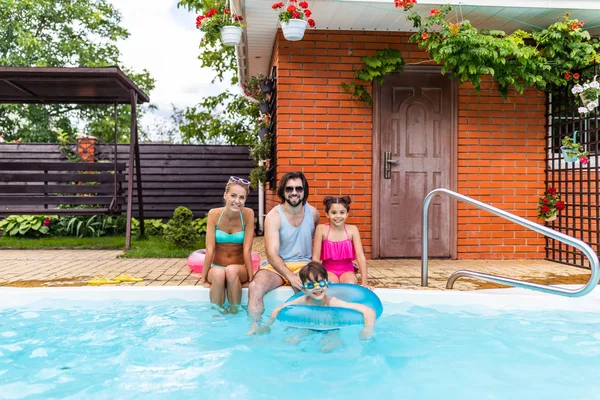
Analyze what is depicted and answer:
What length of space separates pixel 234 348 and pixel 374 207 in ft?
10.9

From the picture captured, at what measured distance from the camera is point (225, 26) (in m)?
5.94

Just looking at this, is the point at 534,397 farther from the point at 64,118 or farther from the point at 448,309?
the point at 64,118

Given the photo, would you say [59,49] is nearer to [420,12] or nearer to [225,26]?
[225,26]

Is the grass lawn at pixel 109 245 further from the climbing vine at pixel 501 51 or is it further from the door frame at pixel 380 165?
the climbing vine at pixel 501 51

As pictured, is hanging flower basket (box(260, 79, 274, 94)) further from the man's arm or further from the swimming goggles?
the swimming goggles

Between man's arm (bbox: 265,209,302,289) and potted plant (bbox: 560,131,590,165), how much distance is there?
3648 millimetres

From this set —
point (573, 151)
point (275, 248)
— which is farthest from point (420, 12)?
point (275, 248)

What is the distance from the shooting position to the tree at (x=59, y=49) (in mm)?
17750

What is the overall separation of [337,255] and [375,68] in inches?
115

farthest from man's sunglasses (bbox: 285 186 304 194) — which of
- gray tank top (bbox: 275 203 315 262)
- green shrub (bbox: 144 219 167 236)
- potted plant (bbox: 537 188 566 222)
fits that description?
green shrub (bbox: 144 219 167 236)

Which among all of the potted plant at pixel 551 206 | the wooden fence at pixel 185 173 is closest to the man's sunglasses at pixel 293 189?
the potted plant at pixel 551 206

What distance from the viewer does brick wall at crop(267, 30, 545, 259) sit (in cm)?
635

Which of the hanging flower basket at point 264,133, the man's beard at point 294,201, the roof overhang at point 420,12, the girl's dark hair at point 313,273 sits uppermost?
the roof overhang at point 420,12

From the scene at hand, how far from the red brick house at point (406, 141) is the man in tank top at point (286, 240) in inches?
91.4
